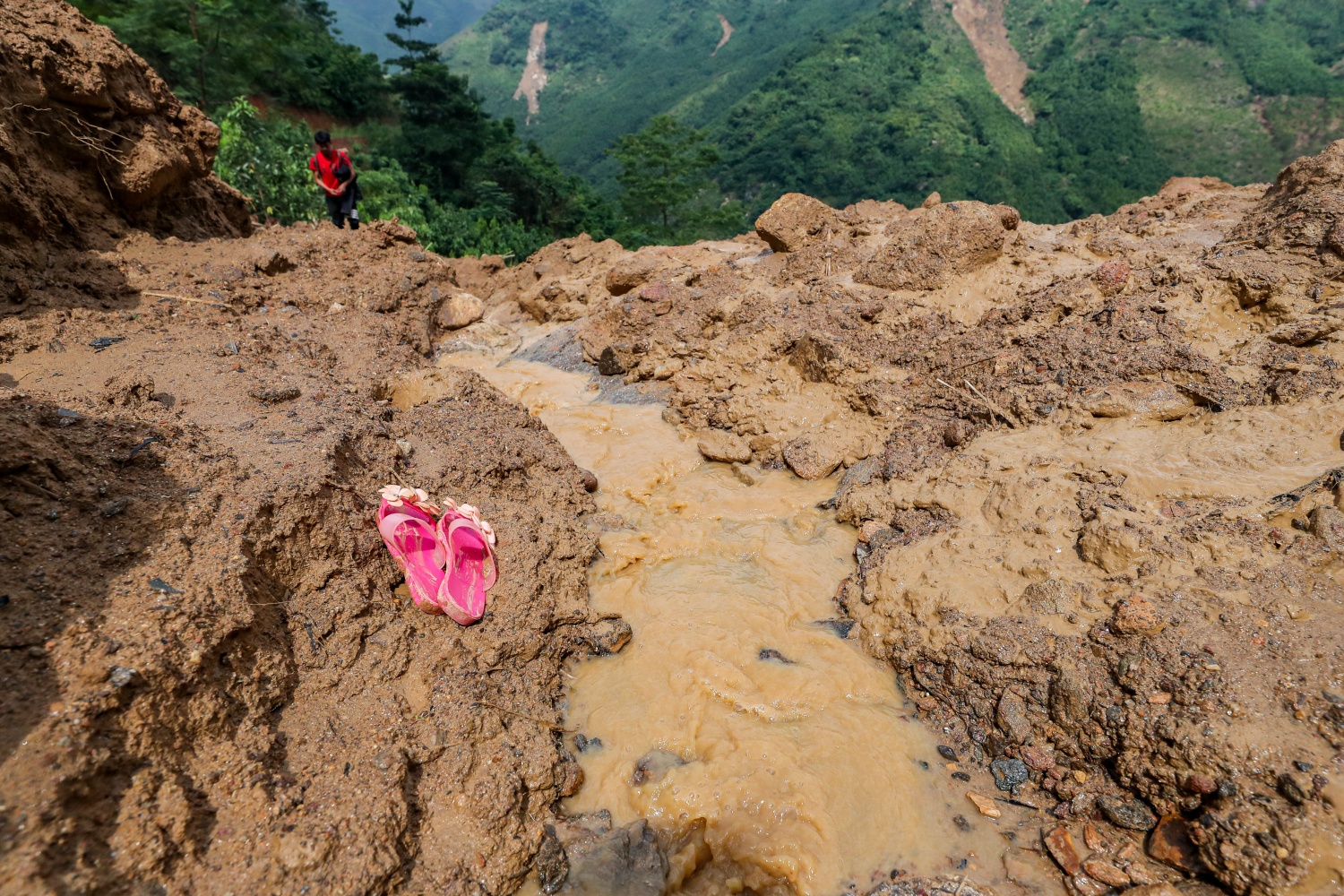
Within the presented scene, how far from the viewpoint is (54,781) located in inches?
65.7

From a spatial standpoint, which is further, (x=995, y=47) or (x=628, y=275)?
(x=995, y=47)

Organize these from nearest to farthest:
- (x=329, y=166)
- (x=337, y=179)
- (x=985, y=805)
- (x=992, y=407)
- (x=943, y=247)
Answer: (x=985, y=805) < (x=992, y=407) < (x=943, y=247) < (x=329, y=166) < (x=337, y=179)

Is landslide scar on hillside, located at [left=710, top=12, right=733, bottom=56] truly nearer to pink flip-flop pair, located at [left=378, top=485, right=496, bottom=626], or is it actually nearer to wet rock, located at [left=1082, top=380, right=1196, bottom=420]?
wet rock, located at [left=1082, top=380, right=1196, bottom=420]

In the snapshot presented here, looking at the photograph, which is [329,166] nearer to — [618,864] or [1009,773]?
[618,864]

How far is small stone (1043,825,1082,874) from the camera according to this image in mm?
2320

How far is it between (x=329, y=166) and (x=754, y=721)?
26.3 feet

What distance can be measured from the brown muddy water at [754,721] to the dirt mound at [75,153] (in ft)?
15.1

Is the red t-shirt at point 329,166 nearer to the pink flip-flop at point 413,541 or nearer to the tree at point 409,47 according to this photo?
the pink flip-flop at point 413,541

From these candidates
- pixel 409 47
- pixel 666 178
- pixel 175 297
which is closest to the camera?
pixel 175 297

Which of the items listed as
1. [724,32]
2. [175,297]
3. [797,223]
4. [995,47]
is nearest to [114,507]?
[175,297]

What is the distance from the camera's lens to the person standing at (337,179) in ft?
24.1

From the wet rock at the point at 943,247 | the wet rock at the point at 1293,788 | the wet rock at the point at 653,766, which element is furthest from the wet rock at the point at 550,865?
the wet rock at the point at 943,247

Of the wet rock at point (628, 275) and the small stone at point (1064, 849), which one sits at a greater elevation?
the wet rock at point (628, 275)

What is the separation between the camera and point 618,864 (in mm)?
2408
